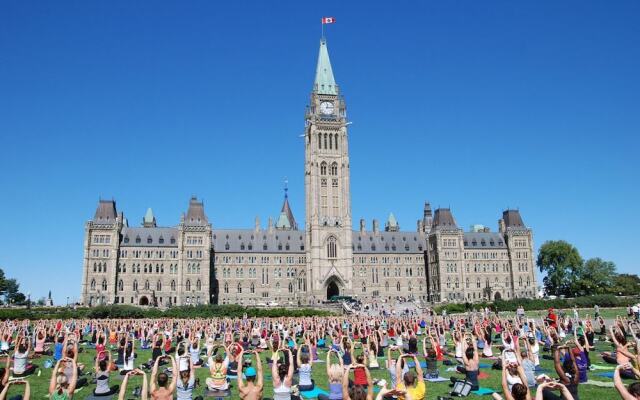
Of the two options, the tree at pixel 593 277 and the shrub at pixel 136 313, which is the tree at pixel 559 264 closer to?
the tree at pixel 593 277

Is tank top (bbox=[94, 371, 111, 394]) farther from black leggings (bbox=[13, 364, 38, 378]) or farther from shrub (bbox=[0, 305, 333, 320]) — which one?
shrub (bbox=[0, 305, 333, 320])

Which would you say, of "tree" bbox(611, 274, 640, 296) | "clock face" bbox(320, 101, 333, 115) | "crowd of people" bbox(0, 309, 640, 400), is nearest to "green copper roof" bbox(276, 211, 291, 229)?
"clock face" bbox(320, 101, 333, 115)

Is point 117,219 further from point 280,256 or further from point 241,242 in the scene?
point 280,256

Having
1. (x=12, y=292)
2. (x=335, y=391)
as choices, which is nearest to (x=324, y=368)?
(x=335, y=391)

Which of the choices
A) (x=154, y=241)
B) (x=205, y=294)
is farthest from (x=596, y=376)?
(x=154, y=241)

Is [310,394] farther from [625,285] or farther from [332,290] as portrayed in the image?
[625,285]

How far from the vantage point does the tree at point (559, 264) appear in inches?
4601

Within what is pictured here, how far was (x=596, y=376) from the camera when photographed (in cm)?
2139

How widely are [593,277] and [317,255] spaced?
56271mm

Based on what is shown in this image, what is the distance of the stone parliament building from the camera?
105 m

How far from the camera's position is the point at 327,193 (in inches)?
4419

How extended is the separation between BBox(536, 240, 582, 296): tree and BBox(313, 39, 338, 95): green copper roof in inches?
2199

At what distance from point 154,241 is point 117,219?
26.0 feet

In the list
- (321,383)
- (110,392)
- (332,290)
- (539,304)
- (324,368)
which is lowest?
(321,383)
